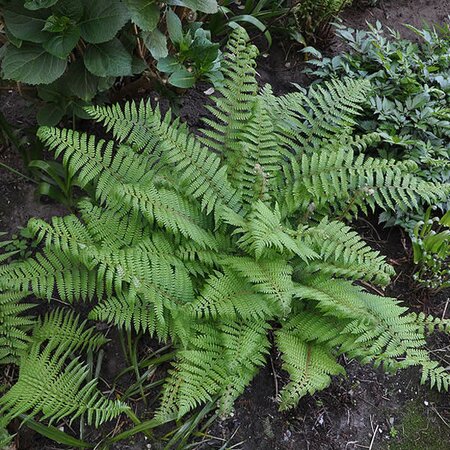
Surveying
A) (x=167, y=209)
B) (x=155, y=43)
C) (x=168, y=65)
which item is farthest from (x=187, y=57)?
(x=167, y=209)

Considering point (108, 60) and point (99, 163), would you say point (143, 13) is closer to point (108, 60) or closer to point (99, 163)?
point (108, 60)

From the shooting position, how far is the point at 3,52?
92.6 inches

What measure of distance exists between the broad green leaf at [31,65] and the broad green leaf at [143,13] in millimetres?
388

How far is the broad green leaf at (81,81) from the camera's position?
2.36 m

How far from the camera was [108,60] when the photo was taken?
2260 millimetres

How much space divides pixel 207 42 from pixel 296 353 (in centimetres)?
161

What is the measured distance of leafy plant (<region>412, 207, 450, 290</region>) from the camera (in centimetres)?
259

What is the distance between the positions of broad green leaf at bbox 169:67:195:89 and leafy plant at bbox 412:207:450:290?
1441mm

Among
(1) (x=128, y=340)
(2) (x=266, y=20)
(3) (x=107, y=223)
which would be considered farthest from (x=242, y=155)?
(2) (x=266, y=20)

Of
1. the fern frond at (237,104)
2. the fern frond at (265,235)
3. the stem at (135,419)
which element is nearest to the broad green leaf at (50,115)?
the fern frond at (237,104)

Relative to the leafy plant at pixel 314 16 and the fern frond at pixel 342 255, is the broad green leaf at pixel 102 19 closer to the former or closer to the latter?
the fern frond at pixel 342 255

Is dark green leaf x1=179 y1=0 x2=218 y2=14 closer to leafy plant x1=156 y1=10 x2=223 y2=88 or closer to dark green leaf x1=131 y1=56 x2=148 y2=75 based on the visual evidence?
leafy plant x1=156 y1=10 x2=223 y2=88

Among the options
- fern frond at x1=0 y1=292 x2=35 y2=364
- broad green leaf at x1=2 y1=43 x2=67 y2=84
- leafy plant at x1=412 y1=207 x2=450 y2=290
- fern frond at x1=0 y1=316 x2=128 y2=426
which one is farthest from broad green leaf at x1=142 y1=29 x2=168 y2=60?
leafy plant at x1=412 y1=207 x2=450 y2=290

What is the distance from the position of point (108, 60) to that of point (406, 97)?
1883 mm
